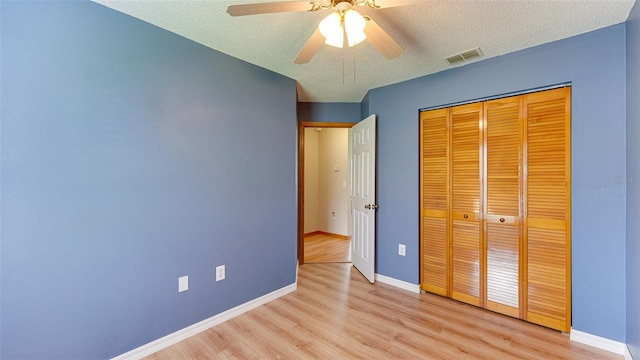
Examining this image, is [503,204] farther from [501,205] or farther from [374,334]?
[374,334]

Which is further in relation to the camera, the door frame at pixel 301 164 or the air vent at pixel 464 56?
the door frame at pixel 301 164

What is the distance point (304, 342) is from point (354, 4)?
7.20 feet

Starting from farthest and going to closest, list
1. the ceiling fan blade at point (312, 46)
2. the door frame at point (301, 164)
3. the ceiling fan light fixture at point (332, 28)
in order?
the door frame at point (301, 164)
the ceiling fan blade at point (312, 46)
the ceiling fan light fixture at point (332, 28)

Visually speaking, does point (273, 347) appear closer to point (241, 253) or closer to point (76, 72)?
point (241, 253)

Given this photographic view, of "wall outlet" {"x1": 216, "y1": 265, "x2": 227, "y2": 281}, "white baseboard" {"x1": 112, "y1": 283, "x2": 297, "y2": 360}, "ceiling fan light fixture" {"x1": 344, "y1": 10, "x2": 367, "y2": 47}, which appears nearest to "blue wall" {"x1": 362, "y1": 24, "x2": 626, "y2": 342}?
"ceiling fan light fixture" {"x1": 344, "y1": 10, "x2": 367, "y2": 47}

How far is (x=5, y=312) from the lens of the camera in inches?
53.7

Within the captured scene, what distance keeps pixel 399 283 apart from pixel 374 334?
1.01m

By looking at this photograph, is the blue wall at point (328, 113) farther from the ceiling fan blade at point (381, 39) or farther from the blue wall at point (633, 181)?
the blue wall at point (633, 181)

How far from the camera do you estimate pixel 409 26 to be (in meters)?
1.87

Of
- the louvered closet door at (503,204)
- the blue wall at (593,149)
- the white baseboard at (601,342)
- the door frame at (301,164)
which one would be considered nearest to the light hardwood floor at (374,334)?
the white baseboard at (601,342)

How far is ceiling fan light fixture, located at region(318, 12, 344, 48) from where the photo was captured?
1378mm

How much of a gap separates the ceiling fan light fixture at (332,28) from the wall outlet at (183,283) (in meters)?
1.94

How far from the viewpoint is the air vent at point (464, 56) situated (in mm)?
2243

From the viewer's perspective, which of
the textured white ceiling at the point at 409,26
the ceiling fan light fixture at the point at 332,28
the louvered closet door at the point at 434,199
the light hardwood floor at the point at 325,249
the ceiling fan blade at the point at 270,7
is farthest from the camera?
the light hardwood floor at the point at 325,249
